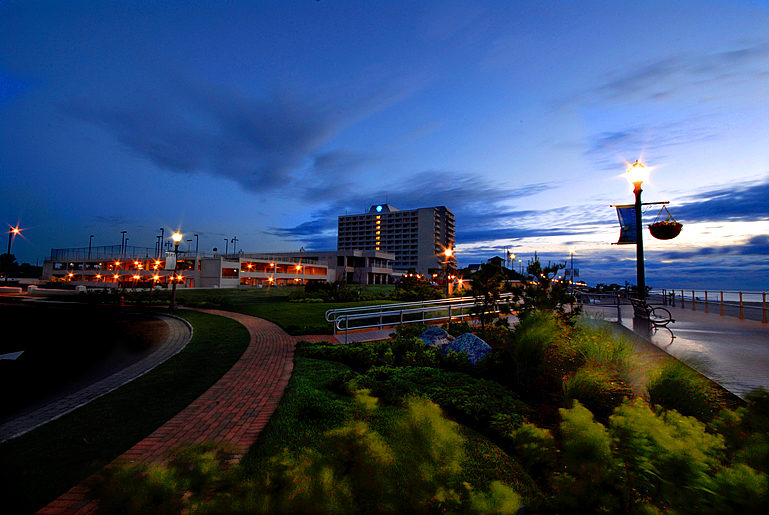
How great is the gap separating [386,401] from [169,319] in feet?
51.7

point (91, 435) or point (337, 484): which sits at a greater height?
point (337, 484)

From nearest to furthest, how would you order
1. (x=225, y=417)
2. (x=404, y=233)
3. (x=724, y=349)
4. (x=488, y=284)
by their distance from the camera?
(x=225, y=417), (x=724, y=349), (x=488, y=284), (x=404, y=233)

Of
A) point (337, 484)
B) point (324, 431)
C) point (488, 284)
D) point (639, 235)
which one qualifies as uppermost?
point (639, 235)

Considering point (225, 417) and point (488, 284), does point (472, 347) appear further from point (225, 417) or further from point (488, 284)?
point (225, 417)

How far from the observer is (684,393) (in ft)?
12.5

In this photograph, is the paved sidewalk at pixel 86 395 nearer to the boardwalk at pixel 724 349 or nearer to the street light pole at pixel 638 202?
the boardwalk at pixel 724 349

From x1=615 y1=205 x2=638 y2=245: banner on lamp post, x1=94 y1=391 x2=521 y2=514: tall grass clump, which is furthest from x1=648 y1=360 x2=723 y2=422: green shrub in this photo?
x1=615 y1=205 x2=638 y2=245: banner on lamp post

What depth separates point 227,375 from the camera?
7.15 m

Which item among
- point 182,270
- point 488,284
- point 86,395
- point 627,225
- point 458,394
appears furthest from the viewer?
point 182,270

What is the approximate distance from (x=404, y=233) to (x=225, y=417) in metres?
125

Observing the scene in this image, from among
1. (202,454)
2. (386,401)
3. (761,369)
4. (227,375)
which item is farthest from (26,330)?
(761,369)

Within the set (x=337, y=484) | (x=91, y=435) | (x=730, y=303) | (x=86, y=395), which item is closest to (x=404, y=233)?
(x=730, y=303)

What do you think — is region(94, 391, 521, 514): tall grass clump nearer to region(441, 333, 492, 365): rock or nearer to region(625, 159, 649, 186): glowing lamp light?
region(441, 333, 492, 365): rock

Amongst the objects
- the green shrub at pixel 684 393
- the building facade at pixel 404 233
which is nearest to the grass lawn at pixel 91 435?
the green shrub at pixel 684 393
